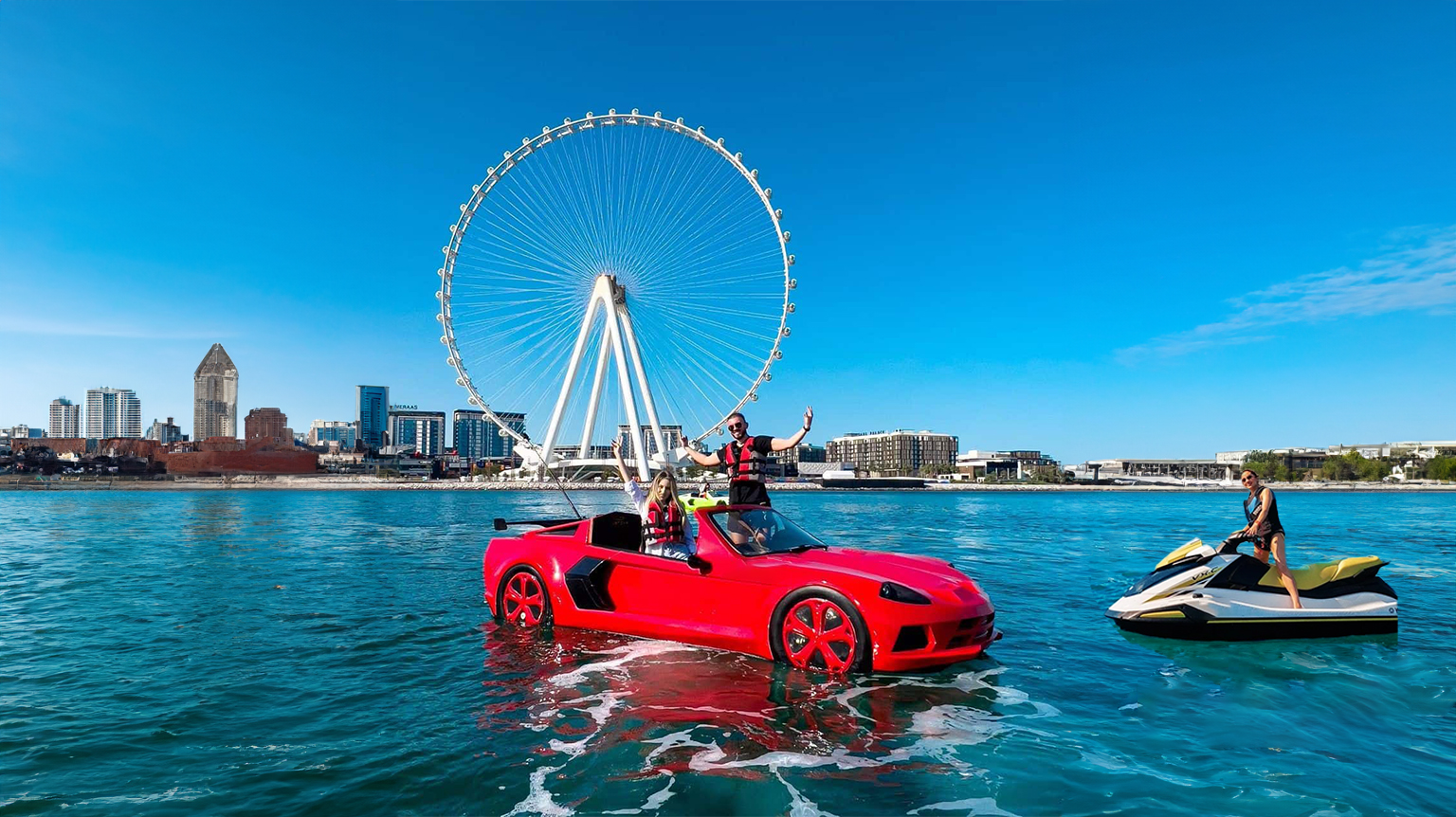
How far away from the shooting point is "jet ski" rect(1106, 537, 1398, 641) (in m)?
9.37

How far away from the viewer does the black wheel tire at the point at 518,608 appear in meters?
9.51

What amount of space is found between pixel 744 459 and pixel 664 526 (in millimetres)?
1382

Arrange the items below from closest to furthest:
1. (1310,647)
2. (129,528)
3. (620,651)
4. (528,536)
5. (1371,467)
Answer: (620,651)
(1310,647)
(528,536)
(129,528)
(1371,467)

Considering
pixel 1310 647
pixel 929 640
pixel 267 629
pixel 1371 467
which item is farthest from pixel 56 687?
pixel 1371 467

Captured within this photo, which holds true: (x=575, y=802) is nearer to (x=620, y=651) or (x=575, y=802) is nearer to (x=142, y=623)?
(x=620, y=651)

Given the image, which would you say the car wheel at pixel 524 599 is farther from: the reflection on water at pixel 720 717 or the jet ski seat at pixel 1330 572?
the jet ski seat at pixel 1330 572

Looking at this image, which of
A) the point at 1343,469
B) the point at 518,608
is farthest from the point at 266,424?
the point at 1343,469

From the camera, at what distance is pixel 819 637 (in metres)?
7.37

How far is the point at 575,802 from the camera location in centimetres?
460

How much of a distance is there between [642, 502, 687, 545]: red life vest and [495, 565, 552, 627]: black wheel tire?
5.16ft

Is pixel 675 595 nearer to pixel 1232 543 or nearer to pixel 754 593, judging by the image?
pixel 754 593

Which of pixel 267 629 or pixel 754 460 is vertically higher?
pixel 754 460

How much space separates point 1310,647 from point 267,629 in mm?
12313

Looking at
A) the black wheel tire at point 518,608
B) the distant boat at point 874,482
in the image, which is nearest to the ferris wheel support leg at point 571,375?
the black wheel tire at point 518,608
